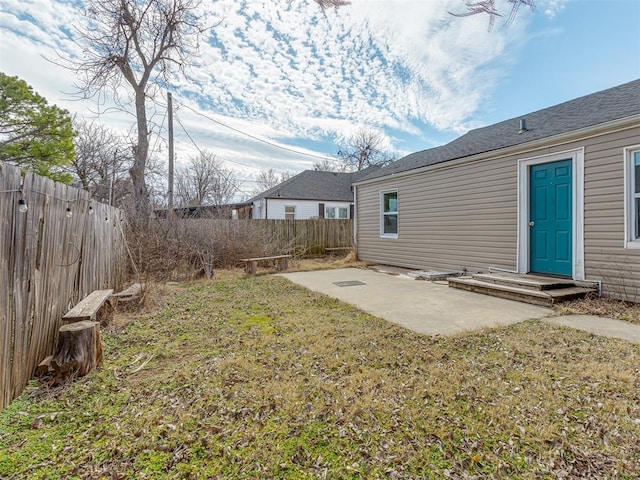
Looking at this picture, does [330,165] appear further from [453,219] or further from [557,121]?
[557,121]

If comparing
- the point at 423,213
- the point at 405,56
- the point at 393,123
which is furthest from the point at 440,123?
the point at 405,56

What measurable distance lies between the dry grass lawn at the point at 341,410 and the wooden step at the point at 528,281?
1737 mm

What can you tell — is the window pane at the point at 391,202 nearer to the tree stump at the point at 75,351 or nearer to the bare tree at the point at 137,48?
the bare tree at the point at 137,48

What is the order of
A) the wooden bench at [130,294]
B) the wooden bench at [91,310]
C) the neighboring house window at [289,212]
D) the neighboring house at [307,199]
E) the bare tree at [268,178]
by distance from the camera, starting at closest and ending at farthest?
1. the wooden bench at [91,310]
2. the wooden bench at [130,294]
3. the neighboring house at [307,199]
4. the neighboring house window at [289,212]
5. the bare tree at [268,178]

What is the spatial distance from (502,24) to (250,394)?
10.2 ft

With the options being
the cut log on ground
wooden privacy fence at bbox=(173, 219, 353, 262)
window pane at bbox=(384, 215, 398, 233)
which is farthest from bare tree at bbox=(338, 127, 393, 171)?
the cut log on ground

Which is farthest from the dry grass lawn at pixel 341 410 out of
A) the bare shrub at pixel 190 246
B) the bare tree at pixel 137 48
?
the bare tree at pixel 137 48

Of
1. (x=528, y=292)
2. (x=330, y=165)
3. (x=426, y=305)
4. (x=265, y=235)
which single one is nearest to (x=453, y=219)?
(x=528, y=292)

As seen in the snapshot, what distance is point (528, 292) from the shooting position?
508cm

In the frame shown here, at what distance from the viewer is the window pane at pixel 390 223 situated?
9719mm

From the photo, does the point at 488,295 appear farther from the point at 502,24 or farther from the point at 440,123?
the point at 440,123

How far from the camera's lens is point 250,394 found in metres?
2.41

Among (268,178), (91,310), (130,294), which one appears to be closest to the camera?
(91,310)

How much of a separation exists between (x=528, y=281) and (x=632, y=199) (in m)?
1.80
